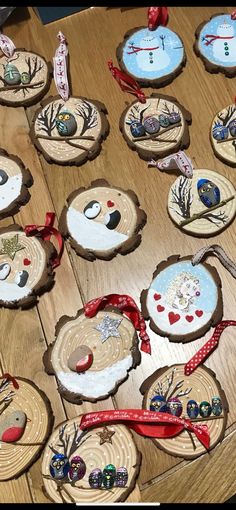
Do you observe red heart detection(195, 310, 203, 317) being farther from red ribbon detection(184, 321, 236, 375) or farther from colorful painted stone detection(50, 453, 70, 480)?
colorful painted stone detection(50, 453, 70, 480)

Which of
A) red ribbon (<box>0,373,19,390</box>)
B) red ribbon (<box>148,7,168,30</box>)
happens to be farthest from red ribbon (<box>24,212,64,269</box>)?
red ribbon (<box>148,7,168,30</box>)

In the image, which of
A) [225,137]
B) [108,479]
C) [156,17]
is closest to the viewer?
[108,479]

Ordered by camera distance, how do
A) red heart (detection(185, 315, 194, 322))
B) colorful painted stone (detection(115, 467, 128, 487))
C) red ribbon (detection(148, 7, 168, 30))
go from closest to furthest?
colorful painted stone (detection(115, 467, 128, 487)) → red heart (detection(185, 315, 194, 322)) → red ribbon (detection(148, 7, 168, 30))

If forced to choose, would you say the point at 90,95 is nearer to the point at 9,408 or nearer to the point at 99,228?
the point at 99,228

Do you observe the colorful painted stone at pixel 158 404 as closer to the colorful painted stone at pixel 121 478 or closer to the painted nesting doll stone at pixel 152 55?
the colorful painted stone at pixel 121 478

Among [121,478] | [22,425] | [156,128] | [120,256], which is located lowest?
[121,478]

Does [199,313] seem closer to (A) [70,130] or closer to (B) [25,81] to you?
(A) [70,130]

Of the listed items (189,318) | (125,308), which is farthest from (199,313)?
(125,308)

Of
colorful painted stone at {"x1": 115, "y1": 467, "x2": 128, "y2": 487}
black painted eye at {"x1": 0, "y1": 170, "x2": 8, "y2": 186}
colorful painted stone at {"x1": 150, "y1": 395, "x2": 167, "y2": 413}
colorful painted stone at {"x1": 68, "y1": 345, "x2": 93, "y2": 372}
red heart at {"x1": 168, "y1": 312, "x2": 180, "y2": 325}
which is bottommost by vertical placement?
colorful painted stone at {"x1": 115, "y1": 467, "x2": 128, "y2": 487}
